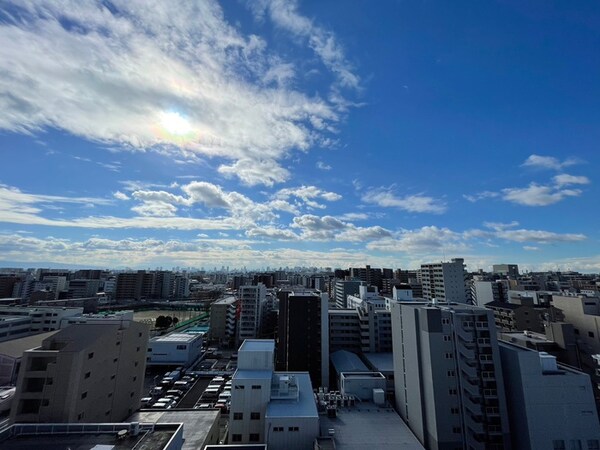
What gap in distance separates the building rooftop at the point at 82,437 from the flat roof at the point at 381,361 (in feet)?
91.0

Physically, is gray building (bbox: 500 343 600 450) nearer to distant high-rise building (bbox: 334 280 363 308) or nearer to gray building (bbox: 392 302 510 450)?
gray building (bbox: 392 302 510 450)

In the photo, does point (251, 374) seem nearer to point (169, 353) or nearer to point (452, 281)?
point (169, 353)

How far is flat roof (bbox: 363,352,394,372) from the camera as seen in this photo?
3619 centimetres

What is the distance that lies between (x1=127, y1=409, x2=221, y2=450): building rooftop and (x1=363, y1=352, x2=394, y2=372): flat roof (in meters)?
21.2

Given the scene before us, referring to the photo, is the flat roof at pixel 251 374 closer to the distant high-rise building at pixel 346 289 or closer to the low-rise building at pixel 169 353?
the low-rise building at pixel 169 353

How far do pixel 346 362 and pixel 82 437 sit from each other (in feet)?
104

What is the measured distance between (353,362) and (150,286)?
11914 cm

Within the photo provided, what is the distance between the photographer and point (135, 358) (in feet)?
88.5

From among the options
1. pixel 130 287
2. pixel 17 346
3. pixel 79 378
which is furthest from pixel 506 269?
pixel 130 287

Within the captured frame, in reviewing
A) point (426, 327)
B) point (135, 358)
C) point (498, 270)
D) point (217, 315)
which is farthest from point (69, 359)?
point (498, 270)

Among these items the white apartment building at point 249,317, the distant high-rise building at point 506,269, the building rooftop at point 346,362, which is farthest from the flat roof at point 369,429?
the distant high-rise building at point 506,269

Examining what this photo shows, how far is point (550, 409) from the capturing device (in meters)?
20.6

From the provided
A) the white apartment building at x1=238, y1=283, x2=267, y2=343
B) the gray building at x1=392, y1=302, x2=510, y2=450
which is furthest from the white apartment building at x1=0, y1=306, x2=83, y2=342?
the gray building at x1=392, y1=302, x2=510, y2=450

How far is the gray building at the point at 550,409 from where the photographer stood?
2016cm
